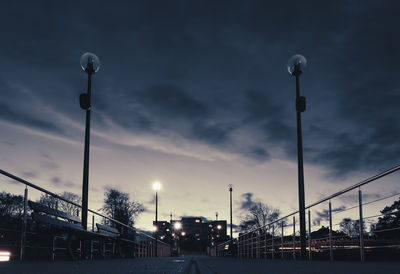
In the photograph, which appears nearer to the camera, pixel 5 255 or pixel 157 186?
pixel 5 255

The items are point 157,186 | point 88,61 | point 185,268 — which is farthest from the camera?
point 157,186

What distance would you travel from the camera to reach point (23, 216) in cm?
554

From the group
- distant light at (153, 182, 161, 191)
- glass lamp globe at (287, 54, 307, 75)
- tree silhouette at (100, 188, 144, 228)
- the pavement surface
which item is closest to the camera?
the pavement surface

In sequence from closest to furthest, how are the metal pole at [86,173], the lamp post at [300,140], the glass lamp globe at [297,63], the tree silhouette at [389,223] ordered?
the tree silhouette at [389,223] → the lamp post at [300,140] → the metal pole at [86,173] → the glass lamp globe at [297,63]

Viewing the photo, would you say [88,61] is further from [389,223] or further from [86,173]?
[389,223]

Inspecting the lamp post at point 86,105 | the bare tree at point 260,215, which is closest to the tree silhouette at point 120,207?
the bare tree at point 260,215

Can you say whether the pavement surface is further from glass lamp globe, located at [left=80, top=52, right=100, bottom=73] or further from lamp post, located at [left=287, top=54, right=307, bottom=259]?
glass lamp globe, located at [left=80, top=52, right=100, bottom=73]

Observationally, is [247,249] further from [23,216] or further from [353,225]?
[23,216]

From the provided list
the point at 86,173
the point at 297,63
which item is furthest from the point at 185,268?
the point at 297,63

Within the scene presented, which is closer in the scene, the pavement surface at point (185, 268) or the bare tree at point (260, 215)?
the pavement surface at point (185, 268)

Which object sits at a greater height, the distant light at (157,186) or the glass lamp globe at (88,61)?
the glass lamp globe at (88,61)

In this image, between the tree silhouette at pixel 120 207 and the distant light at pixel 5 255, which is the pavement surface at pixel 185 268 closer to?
the distant light at pixel 5 255

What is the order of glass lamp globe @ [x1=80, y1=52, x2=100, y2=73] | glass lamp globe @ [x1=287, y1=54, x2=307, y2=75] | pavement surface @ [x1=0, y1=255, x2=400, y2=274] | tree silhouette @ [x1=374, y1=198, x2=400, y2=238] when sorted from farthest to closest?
glass lamp globe @ [x1=80, y1=52, x2=100, y2=73] → glass lamp globe @ [x1=287, y1=54, x2=307, y2=75] → tree silhouette @ [x1=374, y1=198, x2=400, y2=238] → pavement surface @ [x1=0, y1=255, x2=400, y2=274]

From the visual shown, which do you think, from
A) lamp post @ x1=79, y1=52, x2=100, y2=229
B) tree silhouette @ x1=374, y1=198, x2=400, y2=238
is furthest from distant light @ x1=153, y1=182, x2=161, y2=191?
tree silhouette @ x1=374, y1=198, x2=400, y2=238
